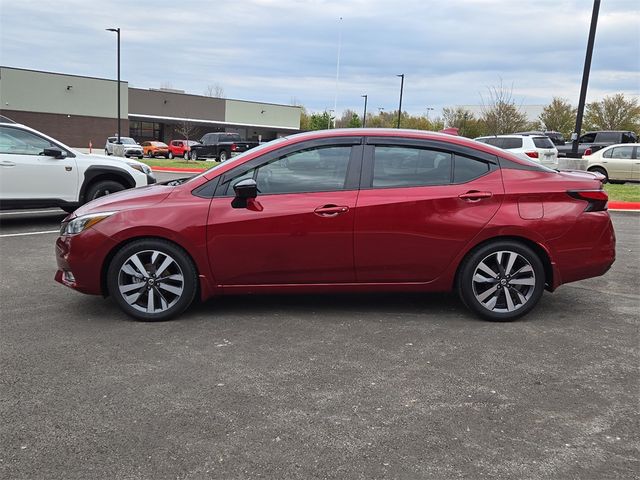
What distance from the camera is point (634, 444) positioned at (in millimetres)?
2941

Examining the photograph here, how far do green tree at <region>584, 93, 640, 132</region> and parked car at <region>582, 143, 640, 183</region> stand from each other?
102 ft

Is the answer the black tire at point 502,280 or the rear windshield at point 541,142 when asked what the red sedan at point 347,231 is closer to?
the black tire at point 502,280

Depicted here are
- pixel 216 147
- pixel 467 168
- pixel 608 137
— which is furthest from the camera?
pixel 216 147

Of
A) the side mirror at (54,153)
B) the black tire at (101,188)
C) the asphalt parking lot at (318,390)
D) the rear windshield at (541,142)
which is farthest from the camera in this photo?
the rear windshield at (541,142)

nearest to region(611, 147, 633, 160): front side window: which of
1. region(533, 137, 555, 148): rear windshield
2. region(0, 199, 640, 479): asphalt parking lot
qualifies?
region(533, 137, 555, 148): rear windshield

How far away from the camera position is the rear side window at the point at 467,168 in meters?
4.89

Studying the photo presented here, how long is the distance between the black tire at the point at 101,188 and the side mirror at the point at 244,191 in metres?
5.67

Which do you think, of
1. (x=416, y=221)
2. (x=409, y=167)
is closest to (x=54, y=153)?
(x=409, y=167)

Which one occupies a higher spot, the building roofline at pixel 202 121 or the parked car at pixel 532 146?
the building roofline at pixel 202 121

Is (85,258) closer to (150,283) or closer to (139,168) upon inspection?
(150,283)

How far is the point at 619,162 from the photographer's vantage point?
61.6 ft

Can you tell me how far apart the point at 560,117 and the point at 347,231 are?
5020cm

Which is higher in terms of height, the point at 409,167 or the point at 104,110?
the point at 104,110

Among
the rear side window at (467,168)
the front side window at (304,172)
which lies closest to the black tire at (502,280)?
the rear side window at (467,168)
